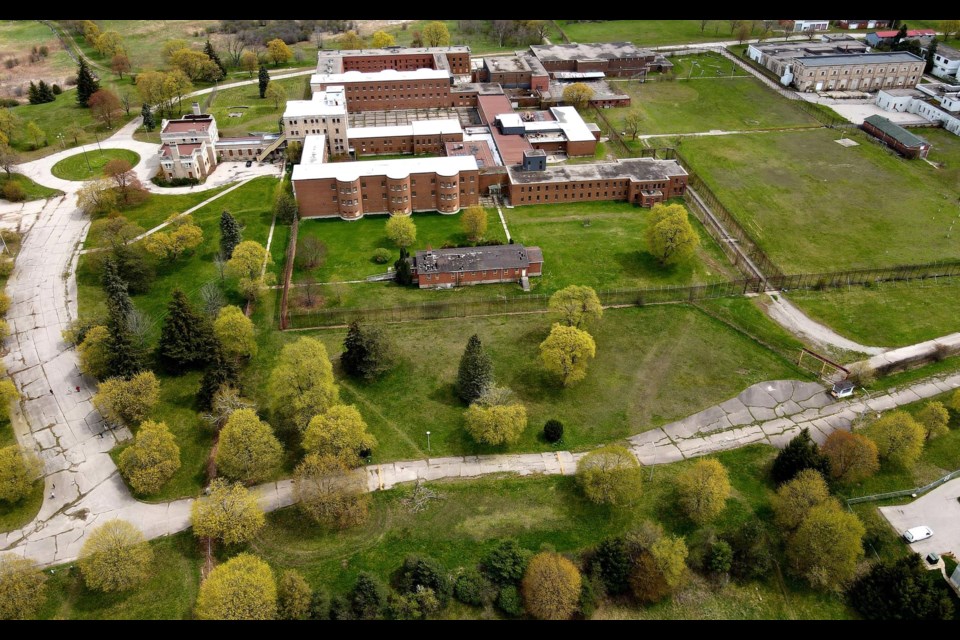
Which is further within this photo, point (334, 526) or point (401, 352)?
point (401, 352)

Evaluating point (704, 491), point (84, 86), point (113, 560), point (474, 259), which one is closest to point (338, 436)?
point (113, 560)

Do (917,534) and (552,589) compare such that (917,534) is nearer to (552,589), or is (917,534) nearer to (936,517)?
(936,517)

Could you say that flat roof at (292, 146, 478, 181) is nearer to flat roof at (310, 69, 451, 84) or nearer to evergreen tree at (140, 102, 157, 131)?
flat roof at (310, 69, 451, 84)

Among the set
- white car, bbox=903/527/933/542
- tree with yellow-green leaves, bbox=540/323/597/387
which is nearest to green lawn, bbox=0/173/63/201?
tree with yellow-green leaves, bbox=540/323/597/387

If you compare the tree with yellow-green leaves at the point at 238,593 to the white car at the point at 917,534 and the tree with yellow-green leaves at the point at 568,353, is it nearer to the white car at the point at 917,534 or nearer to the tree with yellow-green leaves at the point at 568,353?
the tree with yellow-green leaves at the point at 568,353
